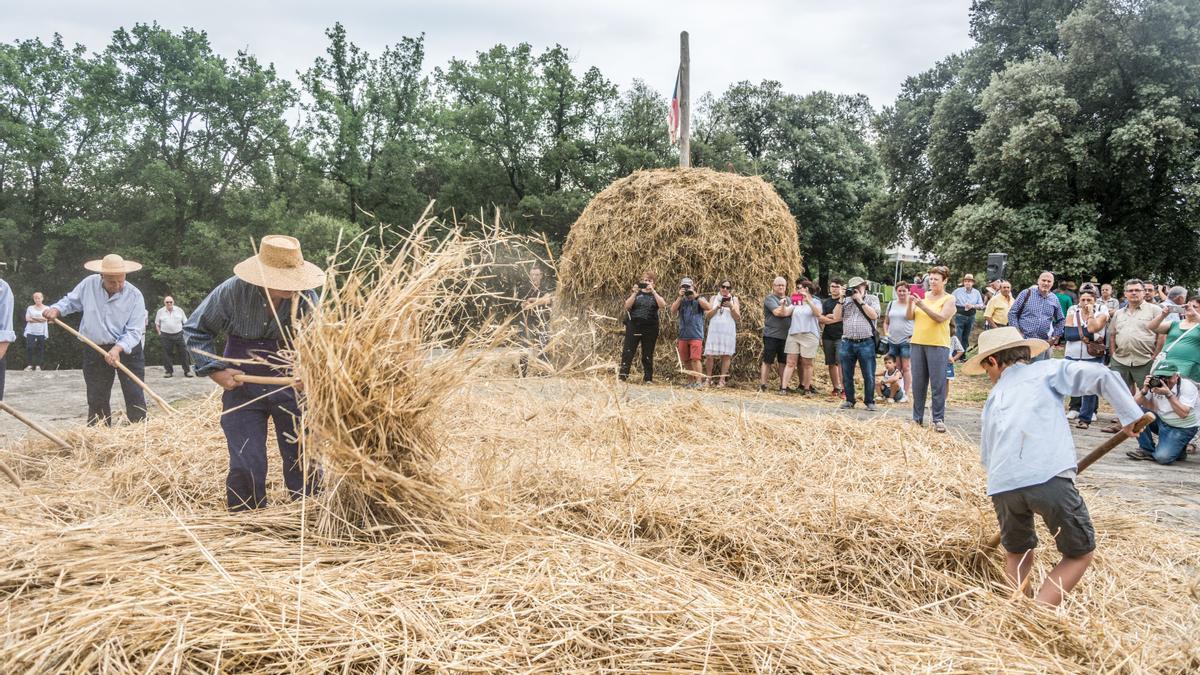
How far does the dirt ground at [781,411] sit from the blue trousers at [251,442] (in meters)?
1.14

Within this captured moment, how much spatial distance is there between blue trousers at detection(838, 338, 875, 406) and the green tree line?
1036 centimetres

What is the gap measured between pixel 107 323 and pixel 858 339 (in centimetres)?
758

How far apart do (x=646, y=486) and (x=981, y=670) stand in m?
2.08

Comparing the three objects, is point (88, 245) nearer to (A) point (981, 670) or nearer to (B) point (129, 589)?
(B) point (129, 589)

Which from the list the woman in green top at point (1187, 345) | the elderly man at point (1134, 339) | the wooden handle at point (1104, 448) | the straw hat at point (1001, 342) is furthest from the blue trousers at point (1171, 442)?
the straw hat at point (1001, 342)

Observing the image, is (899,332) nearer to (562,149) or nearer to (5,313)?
(5,313)

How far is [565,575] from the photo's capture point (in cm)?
275

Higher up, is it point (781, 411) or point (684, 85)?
point (684, 85)

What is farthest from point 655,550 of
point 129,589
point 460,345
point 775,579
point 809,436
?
point 809,436

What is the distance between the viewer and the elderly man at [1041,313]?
335 inches

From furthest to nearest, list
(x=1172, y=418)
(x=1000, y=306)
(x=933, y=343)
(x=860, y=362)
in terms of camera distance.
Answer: (x=1000, y=306)
(x=860, y=362)
(x=933, y=343)
(x=1172, y=418)

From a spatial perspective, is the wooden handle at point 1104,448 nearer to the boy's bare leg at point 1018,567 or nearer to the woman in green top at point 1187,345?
the boy's bare leg at point 1018,567

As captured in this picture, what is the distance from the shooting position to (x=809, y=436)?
5777mm

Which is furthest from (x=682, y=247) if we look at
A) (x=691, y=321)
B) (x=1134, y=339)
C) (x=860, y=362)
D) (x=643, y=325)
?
(x=1134, y=339)
